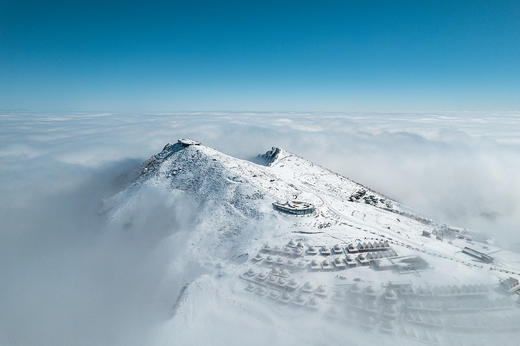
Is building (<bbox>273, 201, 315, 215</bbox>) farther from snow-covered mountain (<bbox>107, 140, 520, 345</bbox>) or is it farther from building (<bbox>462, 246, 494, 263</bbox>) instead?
building (<bbox>462, 246, 494, 263</bbox>)

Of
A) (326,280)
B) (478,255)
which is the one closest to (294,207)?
(326,280)

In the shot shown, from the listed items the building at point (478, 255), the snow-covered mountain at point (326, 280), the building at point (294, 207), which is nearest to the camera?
the snow-covered mountain at point (326, 280)

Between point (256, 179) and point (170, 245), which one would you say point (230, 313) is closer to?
point (170, 245)

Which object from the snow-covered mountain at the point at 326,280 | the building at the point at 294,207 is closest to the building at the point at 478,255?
the snow-covered mountain at the point at 326,280

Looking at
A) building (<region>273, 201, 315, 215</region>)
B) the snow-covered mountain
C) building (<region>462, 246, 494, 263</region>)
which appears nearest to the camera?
the snow-covered mountain

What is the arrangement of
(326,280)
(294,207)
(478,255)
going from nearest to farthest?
(326,280)
(478,255)
(294,207)

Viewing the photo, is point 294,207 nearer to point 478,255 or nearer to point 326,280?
point 326,280

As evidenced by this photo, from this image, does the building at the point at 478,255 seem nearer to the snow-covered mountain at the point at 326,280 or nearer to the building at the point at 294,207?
the snow-covered mountain at the point at 326,280

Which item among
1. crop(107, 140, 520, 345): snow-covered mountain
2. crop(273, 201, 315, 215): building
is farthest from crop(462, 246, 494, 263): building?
crop(273, 201, 315, 215): building
